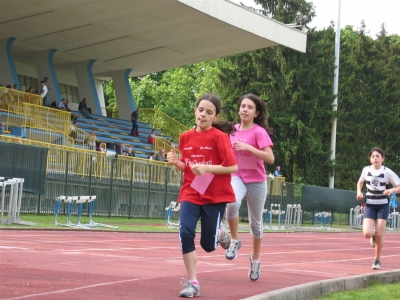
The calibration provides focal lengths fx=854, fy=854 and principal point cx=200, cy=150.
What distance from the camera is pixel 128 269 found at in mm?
10461

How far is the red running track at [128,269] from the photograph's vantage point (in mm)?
8055

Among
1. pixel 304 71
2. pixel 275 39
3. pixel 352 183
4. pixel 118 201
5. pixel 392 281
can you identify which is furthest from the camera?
pixel 352 183

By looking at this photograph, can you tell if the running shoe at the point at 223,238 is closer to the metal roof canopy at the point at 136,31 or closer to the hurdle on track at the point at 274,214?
the hurdle on track at the point at 274,214

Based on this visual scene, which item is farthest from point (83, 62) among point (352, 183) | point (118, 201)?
point (352, 183)

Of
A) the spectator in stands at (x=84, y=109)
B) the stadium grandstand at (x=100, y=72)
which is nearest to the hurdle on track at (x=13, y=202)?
the stadium grandstand at (x=100, y=72)

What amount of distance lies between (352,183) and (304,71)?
38.5ft

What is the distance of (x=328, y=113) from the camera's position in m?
57.7

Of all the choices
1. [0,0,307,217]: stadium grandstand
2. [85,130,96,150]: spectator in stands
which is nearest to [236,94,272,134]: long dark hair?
[0,0,307,217]: stadium grandstand

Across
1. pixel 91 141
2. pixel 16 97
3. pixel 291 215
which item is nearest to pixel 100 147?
pixel 91 141

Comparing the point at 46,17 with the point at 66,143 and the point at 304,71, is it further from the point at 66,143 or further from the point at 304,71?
the point at 304,71

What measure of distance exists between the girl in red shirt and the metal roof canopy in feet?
95.6

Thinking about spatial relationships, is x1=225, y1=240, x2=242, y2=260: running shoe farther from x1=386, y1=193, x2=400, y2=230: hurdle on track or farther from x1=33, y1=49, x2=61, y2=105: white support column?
x1=386, y1=193, x2=400, y2=230: hurdle on track

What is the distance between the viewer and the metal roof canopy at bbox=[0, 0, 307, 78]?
126ft

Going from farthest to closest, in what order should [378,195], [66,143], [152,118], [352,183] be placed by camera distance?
[352,183] → [152,118] → [66,143] → [378,195]
